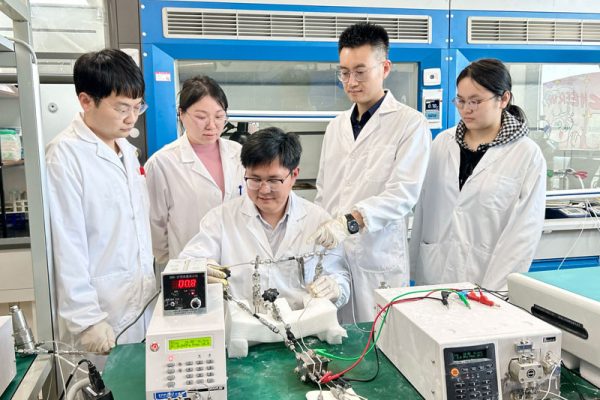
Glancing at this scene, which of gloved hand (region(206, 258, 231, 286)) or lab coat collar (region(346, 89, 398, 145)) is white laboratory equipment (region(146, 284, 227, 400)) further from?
lab coat collar (region(346, 89, 398, 145))

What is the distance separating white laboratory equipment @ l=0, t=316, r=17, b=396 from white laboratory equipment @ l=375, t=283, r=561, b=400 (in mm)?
942

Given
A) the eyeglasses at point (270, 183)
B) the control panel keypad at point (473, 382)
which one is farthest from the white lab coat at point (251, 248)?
the control panel keypad at point (473, 382)

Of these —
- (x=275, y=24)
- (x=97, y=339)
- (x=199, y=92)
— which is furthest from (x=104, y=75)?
(x=275, y=24)

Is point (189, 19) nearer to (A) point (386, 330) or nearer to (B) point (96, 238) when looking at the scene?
(B) point (96, 238)

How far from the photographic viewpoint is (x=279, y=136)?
1.62 metres

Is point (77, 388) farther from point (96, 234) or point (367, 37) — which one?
point (367, 37)

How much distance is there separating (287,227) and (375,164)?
49 centimetres

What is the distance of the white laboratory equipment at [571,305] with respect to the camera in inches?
42.7

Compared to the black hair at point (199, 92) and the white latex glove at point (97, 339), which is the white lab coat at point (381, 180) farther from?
the white latex glove at point (97, 339)

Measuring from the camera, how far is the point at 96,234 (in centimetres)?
155

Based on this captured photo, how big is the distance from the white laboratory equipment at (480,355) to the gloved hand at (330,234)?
0.51 meters

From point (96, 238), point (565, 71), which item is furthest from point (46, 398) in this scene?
point (565, 71)

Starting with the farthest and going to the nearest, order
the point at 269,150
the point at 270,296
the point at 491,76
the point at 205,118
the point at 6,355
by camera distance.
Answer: the point at 205,118
the point at 491,76
the point at 269,150
the point at 270,296
the point at 6,355

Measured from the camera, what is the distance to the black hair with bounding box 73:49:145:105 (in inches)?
58.7
